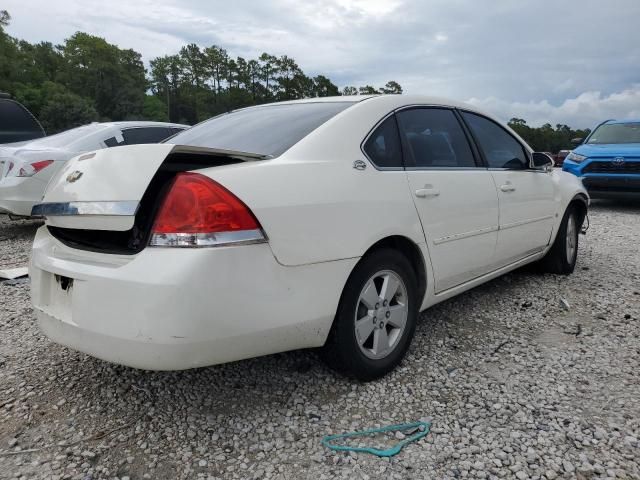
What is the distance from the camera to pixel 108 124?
657cm

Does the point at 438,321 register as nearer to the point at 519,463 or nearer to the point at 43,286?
the point at 519,463

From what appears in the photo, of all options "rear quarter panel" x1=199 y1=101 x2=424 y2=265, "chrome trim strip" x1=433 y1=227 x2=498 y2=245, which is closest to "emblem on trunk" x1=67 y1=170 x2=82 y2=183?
"rear quarter panel" x1=199 y1=101 x2=424 y2=265

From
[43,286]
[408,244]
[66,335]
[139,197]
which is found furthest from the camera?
[408,244]

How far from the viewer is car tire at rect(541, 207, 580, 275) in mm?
4414

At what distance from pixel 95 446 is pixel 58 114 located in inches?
1983

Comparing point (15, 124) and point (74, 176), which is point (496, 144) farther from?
point (15, 124)

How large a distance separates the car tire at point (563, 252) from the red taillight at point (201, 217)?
3.48 meters

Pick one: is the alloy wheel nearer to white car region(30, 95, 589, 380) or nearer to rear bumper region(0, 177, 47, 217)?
white car region(30, 95, 589, 380)

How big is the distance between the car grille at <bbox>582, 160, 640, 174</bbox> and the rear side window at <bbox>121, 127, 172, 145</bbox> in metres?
7.58

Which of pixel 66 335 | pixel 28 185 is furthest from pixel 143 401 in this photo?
pixel 28 185

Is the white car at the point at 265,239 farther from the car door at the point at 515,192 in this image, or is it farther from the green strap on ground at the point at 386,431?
the car door at the point at 515,192

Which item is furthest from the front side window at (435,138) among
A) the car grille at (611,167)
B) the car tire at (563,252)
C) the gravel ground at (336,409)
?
the car grille at (611,167)

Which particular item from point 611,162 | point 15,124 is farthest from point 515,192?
point 15,124

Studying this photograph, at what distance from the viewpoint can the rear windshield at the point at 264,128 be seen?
2406 mm
